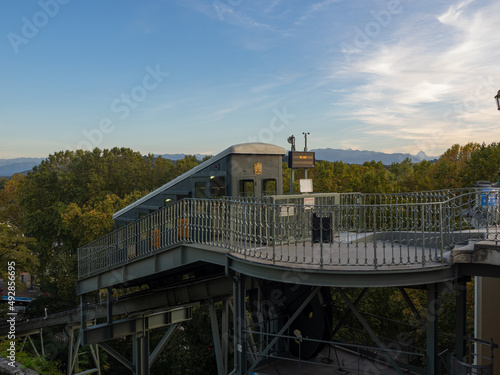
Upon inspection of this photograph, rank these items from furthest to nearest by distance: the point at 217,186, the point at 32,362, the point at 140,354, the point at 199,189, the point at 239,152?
1. the point at 32,362
2. the point at 140,354
3. the point at 199,189
4. the point at 217,186
5. the point at 239,152

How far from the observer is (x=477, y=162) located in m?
34.0

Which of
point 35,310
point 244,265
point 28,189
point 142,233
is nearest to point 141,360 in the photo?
point 142,233

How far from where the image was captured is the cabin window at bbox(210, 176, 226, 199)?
12789 millimetres

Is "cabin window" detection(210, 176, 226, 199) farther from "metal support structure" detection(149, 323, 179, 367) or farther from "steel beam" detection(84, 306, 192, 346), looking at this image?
"metal support structure" detection(149, 323, 179, 367)

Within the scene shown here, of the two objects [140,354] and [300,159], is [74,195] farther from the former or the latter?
[300,159]

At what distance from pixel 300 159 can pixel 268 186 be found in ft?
4.78

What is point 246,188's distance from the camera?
13078 millimetres

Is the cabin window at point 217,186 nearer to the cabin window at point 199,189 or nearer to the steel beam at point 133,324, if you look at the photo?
the cabin window at point 199,189

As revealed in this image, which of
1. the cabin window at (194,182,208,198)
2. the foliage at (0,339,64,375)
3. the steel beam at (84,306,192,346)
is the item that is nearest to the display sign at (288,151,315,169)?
the cabin window at (194,182,208,198)

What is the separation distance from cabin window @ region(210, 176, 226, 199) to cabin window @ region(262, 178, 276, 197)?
1.47 m

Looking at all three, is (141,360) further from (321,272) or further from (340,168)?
(340,168)

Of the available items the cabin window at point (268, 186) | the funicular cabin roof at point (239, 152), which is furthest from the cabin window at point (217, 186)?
the cabin window at point (268, 186)

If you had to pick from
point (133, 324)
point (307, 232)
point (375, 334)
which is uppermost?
point (307, 232)

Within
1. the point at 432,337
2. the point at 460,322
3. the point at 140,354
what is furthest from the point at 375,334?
the point at 140,354
